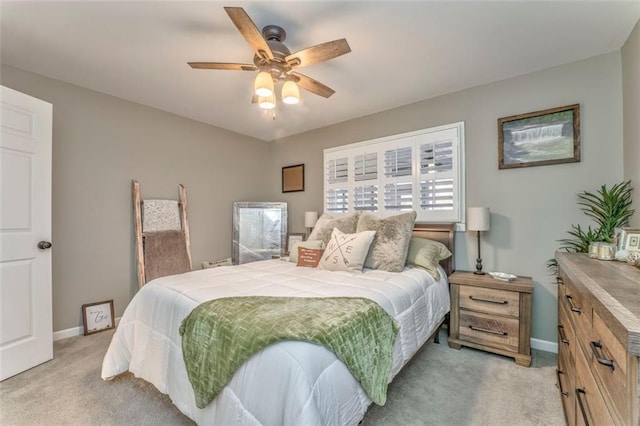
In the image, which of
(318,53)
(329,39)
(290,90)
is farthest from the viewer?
(329,39)

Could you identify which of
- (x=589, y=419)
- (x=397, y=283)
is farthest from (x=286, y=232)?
(x=589, y=419)

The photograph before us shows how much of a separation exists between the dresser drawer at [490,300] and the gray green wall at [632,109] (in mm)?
989

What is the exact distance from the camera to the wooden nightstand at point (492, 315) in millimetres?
2217

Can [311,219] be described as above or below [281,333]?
above

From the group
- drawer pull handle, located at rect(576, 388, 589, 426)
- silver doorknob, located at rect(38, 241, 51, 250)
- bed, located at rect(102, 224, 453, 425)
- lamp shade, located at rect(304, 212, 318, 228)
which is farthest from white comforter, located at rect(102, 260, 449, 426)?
lamp shade, located at rect(304, 212, 318, 228)

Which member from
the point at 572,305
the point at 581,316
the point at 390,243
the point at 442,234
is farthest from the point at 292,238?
the point at 581,316

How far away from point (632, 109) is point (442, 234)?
169 cm

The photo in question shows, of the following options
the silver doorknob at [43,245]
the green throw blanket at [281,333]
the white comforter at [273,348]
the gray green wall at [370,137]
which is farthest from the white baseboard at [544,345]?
the silver doorknob at [43,245]

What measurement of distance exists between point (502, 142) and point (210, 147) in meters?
3.74

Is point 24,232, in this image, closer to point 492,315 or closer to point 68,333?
point 68,333

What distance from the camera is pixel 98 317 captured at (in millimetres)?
2936

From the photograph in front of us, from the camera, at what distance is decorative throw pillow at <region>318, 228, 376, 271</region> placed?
2.40 metres

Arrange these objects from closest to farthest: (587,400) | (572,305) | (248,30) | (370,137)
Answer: (587,400) → (572,305) → (248,30) → (370,137)

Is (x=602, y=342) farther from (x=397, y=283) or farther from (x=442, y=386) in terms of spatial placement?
(x=442, y=386)
